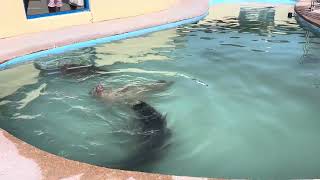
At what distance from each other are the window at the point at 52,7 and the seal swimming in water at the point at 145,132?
6360 millimetres

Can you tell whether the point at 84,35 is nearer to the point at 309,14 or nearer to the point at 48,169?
Result: the point at 48,169

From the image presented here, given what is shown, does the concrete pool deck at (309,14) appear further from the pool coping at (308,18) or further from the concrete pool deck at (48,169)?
the concrete pool deck at (48,169)

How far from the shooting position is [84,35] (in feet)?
42.2

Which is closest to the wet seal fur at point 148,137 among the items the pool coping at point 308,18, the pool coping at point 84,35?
the pool coping at point 84,35

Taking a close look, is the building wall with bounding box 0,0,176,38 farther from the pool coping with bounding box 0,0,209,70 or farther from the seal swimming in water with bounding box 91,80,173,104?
the seal swimming in water with bounding box 91,80,173,104

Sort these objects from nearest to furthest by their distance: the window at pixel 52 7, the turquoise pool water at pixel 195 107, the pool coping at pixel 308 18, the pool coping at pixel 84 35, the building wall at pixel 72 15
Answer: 1. the turquoise pool water at pixel 195 107
2. the pool coping at pixel 84 35
3. the building wall at pixel 72 15
4. the window at pixel 52 7
5. the pool coping at pixel 308 18

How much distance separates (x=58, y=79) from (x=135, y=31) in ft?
16.5

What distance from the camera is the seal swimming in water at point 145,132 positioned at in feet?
20.4

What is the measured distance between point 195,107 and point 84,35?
6021mm

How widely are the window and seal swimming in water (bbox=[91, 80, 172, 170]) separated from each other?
6.36 metres

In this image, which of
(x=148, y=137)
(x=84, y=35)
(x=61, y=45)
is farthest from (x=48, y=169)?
(x=84, y=35)

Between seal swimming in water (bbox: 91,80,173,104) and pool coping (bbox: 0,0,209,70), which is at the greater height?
pool coping (bbox: 0,0,209,70)

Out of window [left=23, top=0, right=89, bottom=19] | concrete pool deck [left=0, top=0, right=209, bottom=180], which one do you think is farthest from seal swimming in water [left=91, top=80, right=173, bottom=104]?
window [left=23, top=0, right=89, bottom=19]

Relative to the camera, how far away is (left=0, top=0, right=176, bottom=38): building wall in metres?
12.6
